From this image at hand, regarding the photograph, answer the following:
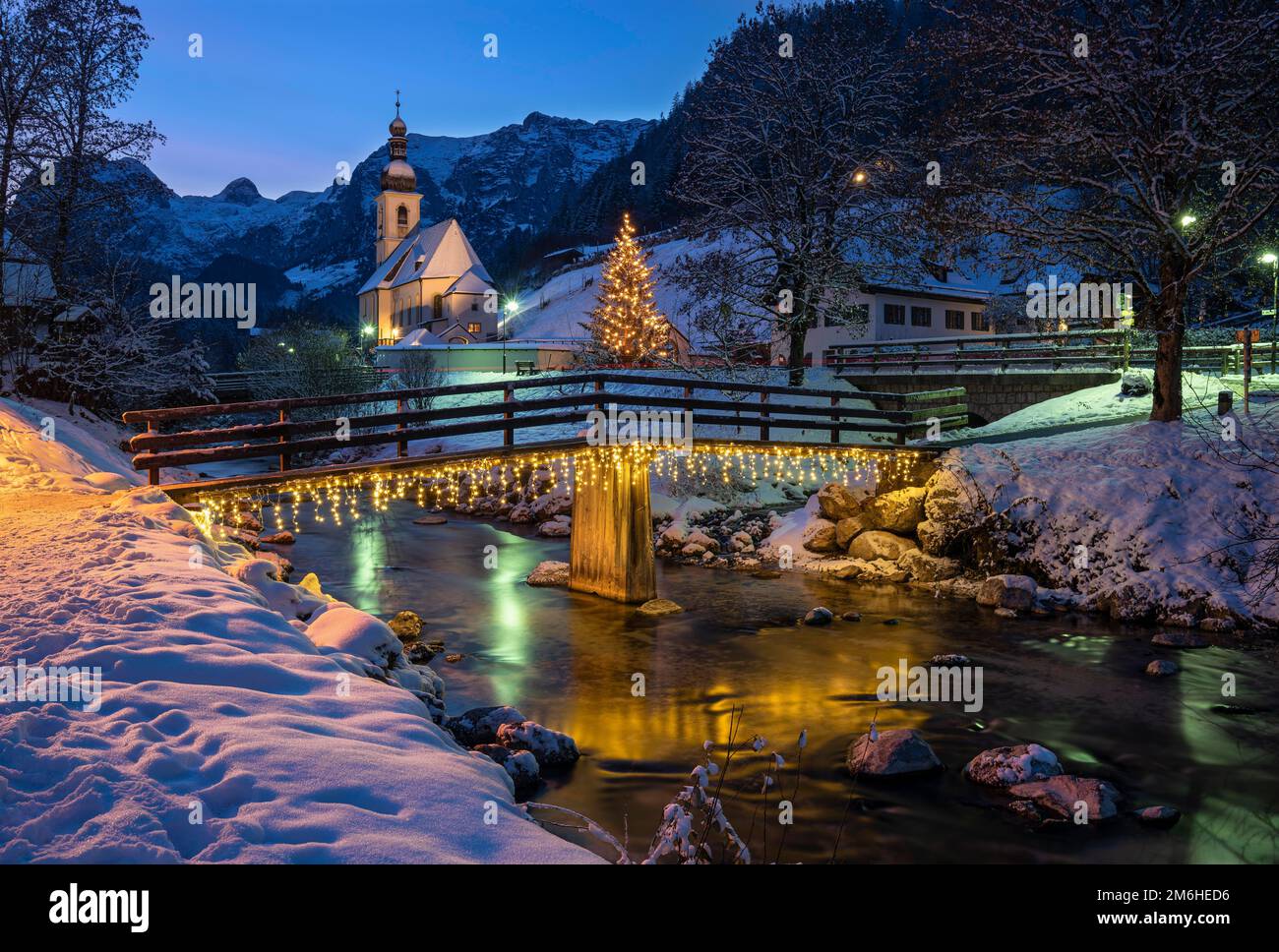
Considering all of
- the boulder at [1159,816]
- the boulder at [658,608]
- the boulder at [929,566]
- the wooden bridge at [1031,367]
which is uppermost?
the wooden bridge at [1031,367]

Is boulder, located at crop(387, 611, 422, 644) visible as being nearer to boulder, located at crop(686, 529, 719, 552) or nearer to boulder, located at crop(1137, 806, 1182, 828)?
boulder, located at crop(686, 529, 719, 552)

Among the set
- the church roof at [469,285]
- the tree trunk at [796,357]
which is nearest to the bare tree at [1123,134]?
the tree trunk at [796,357]

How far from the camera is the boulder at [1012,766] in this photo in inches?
379

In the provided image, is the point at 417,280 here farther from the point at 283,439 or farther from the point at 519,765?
the point at 519,765

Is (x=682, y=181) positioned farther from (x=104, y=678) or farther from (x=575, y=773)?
(x=104, y=678)

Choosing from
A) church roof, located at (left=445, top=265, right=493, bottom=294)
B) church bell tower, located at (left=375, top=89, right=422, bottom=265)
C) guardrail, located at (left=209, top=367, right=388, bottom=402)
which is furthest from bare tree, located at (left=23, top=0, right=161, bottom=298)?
church bell tower, located at (left=375, top=89, right=422, bottom=265)

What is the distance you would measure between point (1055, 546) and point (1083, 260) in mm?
6594

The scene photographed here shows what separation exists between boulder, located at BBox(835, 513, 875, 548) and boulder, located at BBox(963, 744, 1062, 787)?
11789 millimetres

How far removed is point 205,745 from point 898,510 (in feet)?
58.6

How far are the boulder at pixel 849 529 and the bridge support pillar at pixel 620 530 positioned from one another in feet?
18.7

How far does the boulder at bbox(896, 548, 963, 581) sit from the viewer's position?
64.3 ft

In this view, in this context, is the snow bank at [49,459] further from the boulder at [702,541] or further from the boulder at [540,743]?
the boulder at [702,541]

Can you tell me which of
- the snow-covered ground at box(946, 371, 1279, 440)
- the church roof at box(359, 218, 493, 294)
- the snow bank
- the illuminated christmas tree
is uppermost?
the church roof at box(359, 218, 493, 294)

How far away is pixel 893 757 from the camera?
32.9ft
